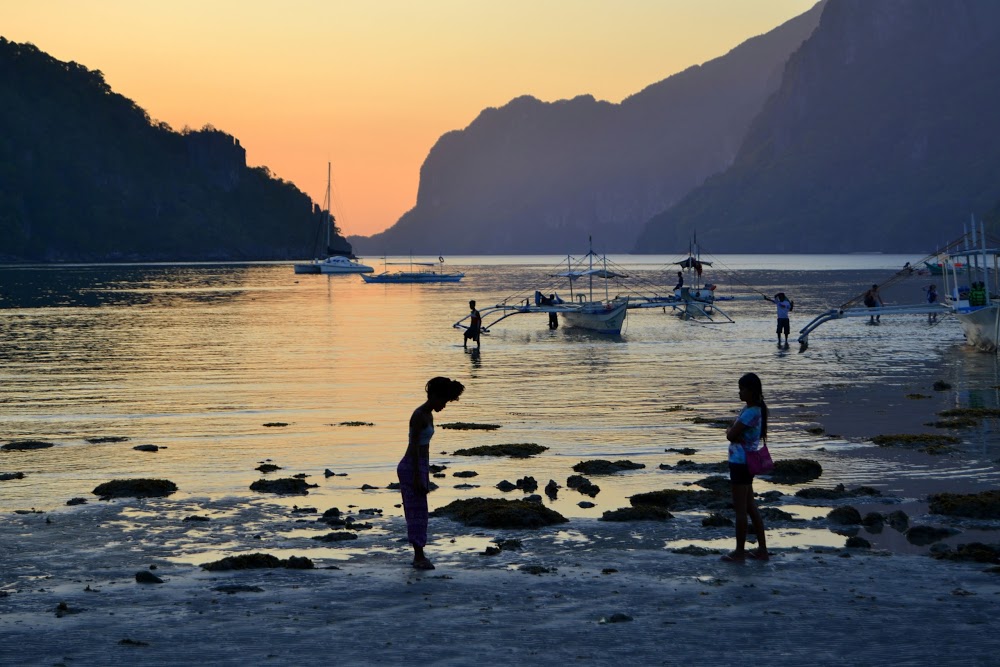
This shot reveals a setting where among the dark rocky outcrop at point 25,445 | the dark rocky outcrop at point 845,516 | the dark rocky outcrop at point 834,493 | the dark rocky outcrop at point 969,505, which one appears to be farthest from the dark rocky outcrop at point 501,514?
the dark rocky outcrop at point 25,445

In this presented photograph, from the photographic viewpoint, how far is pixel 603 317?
60.0 metres

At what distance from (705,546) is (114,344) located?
4312cm

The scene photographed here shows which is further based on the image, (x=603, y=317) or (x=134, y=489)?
(x=603, y=317)

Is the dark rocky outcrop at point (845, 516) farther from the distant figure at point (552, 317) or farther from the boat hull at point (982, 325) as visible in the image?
the distant figure at point (552, 317)

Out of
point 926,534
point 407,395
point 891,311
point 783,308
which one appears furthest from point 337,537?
point 891,311

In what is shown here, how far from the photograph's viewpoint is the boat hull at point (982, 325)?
42.5 m

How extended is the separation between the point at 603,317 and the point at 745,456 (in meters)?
46.7

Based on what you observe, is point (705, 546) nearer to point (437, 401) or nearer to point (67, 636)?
point (437, 401)

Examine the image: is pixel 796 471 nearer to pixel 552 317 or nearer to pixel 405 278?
pixel 552 317

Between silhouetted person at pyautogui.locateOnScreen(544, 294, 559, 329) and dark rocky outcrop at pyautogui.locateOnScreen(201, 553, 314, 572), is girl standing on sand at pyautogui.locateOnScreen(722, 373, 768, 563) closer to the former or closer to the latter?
dark rocky outcrop at pyautogui.locateOnScreen(201, 553, 314, 572)

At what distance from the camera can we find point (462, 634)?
10.7m

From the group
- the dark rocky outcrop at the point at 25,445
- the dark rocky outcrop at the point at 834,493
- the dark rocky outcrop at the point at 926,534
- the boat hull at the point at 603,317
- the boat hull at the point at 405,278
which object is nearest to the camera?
the dark rocky outcrop at the point at 926,534

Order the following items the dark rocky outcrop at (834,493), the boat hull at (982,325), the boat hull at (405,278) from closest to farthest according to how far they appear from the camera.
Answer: the dark rocky outcrop at (834,493) < the boat hull at (982,325) < the boat hull at (405,278)

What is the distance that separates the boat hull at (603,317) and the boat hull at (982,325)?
1836 cm
